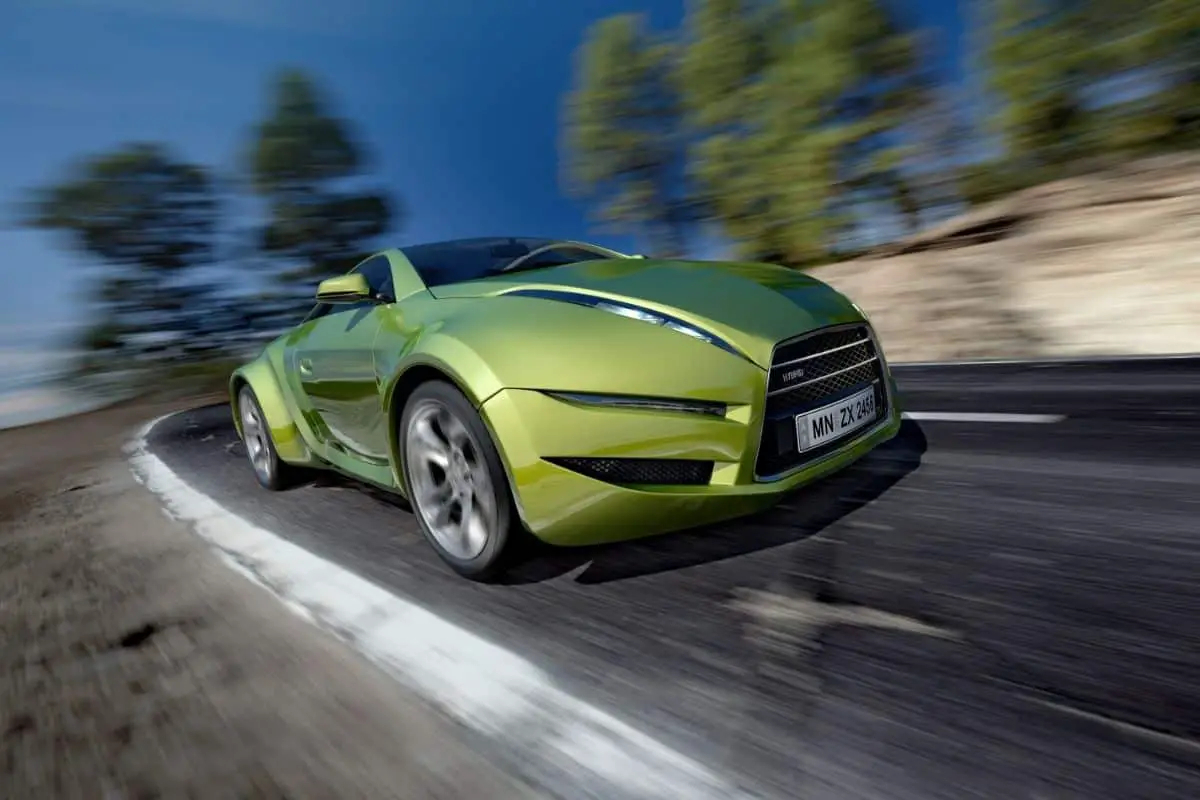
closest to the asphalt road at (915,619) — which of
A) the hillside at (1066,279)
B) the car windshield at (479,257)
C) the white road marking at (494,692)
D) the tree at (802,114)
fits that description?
the white road marking at (494,692)

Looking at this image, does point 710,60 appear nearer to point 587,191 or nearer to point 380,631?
point 587,191

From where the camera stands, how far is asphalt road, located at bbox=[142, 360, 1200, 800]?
137cm

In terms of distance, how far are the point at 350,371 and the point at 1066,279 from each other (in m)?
8.62

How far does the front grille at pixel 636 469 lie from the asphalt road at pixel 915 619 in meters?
0.35

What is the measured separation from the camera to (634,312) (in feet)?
7.91

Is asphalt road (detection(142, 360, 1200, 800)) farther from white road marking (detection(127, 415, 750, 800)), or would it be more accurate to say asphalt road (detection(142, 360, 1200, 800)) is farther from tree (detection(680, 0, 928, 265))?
tree (detection(680, 0, 928, 265))

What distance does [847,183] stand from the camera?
54.1 ft

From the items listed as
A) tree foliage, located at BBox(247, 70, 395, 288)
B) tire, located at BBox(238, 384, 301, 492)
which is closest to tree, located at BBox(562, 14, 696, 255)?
tree foliage, located at BBox(247, 70, 395, 288)

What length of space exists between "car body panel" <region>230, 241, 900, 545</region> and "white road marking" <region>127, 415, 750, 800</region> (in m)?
0.43

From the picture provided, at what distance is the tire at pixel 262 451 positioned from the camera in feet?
15.0

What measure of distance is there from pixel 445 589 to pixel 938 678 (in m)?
1.57

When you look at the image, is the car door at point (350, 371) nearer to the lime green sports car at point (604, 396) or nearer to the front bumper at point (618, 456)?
the lime green sports car at point (604, 396)

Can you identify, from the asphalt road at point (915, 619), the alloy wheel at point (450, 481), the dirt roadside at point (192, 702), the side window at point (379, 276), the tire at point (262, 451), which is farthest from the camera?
the tire at point (262, 451)

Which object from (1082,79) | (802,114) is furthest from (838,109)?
(1082,79)
